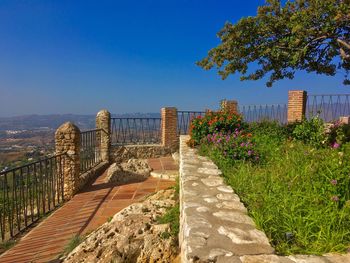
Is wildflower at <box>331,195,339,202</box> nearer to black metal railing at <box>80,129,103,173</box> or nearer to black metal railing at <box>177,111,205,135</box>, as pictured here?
black metal railing at <box>80,129,103,173</box>

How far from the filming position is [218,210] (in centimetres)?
227

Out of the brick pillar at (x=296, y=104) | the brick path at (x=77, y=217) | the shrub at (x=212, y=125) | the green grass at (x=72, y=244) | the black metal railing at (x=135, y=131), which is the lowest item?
the brick path at (x=77, y=217)

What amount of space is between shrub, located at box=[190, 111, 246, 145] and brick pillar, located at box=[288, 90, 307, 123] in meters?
5.24

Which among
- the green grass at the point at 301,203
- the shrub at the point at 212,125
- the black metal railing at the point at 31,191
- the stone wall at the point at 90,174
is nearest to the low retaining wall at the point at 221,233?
the green grass at the point at 301,203

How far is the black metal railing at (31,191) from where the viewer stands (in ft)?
15.2

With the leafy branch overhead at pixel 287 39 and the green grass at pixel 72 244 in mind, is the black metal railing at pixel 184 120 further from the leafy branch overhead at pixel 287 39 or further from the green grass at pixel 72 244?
the green grass at pixel 72 244

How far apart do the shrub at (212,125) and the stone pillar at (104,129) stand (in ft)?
15.1

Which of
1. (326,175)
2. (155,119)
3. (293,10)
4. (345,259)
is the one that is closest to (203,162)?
(326,175)

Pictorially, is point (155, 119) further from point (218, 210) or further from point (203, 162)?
point (218, 210)

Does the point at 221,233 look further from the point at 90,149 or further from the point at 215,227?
the point at 90,149

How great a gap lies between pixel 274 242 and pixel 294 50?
4942 millimetres

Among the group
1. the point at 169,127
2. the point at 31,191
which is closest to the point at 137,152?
the point at 169,127

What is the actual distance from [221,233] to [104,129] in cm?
851

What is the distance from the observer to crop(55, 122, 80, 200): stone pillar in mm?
6562
